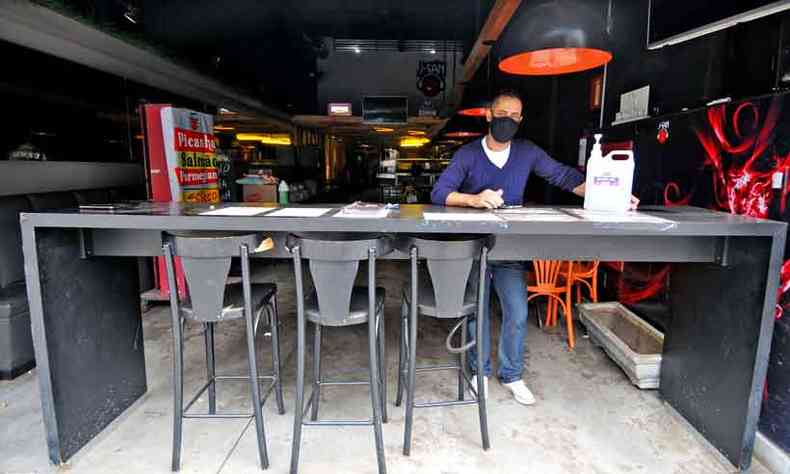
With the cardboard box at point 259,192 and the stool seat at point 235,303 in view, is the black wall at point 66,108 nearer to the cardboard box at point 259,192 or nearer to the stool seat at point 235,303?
the cardboard box at point 259,192

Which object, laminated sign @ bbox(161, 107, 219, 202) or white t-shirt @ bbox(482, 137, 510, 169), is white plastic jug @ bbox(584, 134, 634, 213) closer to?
white t-shirt @ bbox(482, 137, 510, 169)

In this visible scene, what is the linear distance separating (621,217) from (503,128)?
31.6 inches

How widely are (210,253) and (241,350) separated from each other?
5.61 feet

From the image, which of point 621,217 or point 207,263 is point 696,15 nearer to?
point 621,217

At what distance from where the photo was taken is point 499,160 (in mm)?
2539

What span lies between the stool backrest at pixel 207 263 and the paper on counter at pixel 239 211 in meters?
0.20

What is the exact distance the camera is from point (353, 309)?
1.94 metres

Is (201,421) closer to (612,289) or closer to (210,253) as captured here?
(210,253)

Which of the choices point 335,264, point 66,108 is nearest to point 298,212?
point 335,264

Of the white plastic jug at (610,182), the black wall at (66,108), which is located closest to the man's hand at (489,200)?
the white plastic jug at (610,182)

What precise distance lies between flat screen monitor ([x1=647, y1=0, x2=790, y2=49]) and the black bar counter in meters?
0.93

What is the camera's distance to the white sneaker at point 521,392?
2441 millimetres

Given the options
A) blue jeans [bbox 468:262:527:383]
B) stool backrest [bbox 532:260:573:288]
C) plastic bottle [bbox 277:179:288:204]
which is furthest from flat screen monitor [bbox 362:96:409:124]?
blue jeans [bbox 468:262:527:383]

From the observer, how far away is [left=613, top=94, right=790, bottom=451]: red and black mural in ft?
6.09
